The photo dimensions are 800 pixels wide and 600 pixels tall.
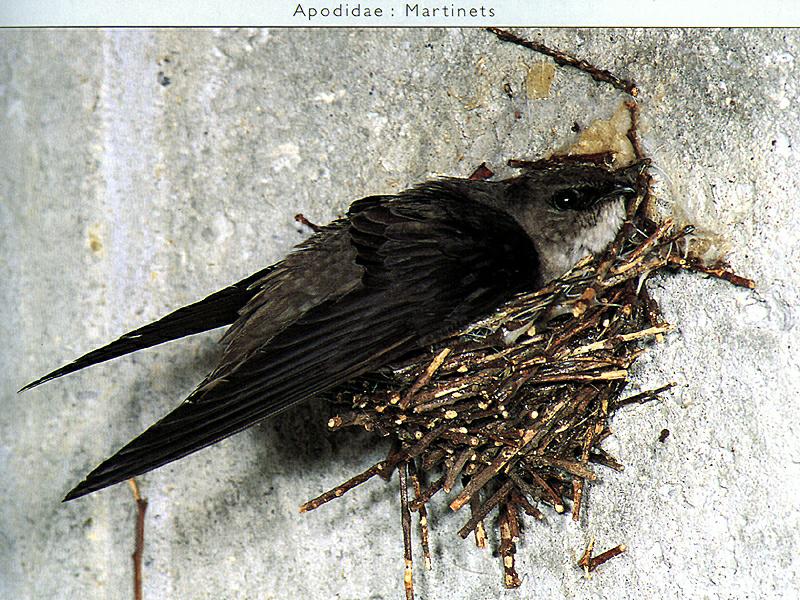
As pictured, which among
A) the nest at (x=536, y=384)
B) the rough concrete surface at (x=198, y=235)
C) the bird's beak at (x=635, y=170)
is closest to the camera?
the nest at (x=536, y=384)

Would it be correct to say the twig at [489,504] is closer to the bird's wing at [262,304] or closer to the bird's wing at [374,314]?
the bird's wing at [374,314]

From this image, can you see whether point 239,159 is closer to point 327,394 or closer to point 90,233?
point 90,233

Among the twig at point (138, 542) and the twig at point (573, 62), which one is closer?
the twig at point (573, 62)

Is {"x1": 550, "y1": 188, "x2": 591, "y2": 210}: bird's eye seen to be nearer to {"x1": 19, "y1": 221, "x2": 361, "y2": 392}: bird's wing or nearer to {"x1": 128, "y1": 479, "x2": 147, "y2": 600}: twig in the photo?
{"x1": 19, "y1": 221, "x2": 361, "y2": 392}: bird's wing

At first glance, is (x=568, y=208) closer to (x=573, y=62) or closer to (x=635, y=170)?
(x=635, y=170)

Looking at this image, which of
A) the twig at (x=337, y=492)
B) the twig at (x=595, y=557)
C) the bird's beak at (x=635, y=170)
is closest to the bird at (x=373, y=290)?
the bird's beak at (x=635, y=170)

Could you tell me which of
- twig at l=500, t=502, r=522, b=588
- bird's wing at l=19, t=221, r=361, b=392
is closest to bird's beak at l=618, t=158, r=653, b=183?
bird's wing at l=19, t=221, r=361, b=392

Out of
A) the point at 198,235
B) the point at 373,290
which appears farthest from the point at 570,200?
the point at 198,235
